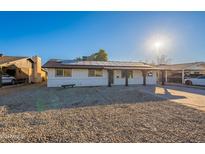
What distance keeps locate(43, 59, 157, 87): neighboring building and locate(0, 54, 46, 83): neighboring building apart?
6.46 m

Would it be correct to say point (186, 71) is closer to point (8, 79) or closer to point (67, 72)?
point (67, 72)

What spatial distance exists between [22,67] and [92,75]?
12318mm

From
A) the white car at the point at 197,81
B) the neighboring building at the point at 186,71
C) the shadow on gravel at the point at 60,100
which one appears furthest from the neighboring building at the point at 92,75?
the shadow on gravel at the point at 60,100

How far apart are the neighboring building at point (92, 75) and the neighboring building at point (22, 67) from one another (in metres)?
6.46

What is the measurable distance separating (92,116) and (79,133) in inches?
65.5

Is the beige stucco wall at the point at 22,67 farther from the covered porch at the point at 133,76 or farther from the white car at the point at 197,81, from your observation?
the white car at the point at 197,81

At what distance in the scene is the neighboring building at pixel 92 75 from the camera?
1739 centimetres

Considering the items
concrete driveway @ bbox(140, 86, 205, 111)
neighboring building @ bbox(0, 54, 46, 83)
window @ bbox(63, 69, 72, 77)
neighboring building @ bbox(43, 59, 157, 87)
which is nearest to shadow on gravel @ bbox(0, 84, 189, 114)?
concrete driveway @ bbox(140, 86, 205, 111)

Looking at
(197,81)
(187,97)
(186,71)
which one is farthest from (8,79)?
(186,71)

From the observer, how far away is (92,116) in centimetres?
582

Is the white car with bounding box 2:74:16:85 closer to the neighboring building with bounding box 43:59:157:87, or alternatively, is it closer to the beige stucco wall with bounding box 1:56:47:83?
the beige stucco wall with bounding box 1:56:47:83

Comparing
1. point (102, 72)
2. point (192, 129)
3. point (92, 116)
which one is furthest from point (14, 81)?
point (192, 129)

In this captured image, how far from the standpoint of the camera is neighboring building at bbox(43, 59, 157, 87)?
17391 millimetres
